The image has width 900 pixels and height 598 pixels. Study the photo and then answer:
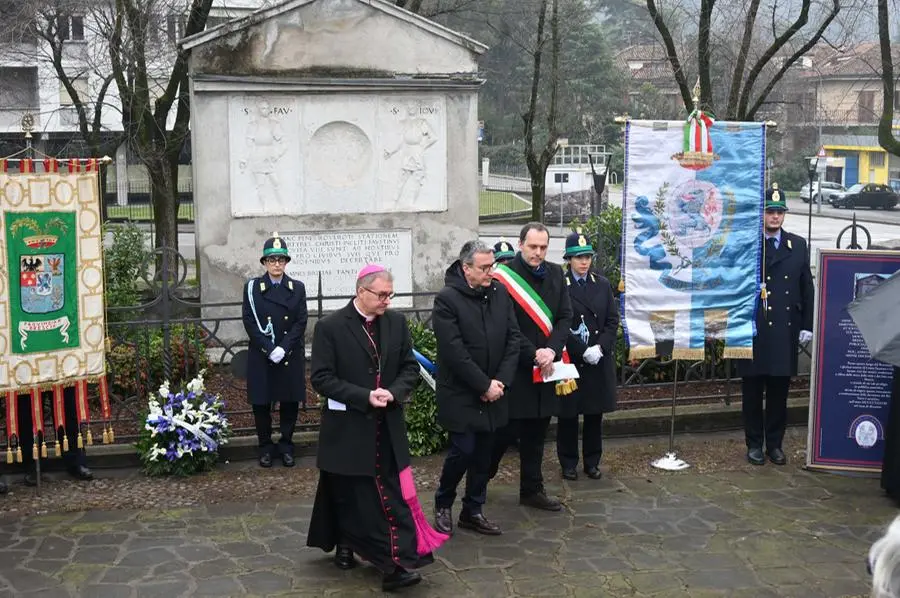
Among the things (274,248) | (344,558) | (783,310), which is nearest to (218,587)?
(344,558)

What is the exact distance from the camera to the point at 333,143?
39.2 ft

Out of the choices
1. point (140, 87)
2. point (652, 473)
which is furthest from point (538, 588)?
point (140, 87)

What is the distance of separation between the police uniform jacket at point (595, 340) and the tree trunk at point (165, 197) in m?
9.46

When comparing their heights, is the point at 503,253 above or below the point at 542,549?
above

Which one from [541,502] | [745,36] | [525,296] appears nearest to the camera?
[525,296]

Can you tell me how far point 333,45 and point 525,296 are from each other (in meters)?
5.52

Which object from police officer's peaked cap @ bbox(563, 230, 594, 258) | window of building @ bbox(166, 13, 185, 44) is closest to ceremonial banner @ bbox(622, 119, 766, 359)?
police officer's peaked cap @ bbox(563, 230, 594, 258)

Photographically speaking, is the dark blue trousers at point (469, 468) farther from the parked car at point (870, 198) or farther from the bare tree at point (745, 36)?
the parked car at point (870, 198)

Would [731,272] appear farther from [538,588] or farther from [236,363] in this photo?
[236,363]

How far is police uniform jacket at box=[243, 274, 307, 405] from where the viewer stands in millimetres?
8531

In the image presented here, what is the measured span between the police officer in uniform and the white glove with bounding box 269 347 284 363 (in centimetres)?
197

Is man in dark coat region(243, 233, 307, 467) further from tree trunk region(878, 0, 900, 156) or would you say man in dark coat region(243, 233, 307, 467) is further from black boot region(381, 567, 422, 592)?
tree trunk region(878, 0, 900, 156)

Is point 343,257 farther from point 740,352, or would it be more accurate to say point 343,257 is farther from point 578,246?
point 740,352

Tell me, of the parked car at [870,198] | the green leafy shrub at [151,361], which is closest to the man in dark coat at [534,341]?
the green leafy shrub at [151,361]
